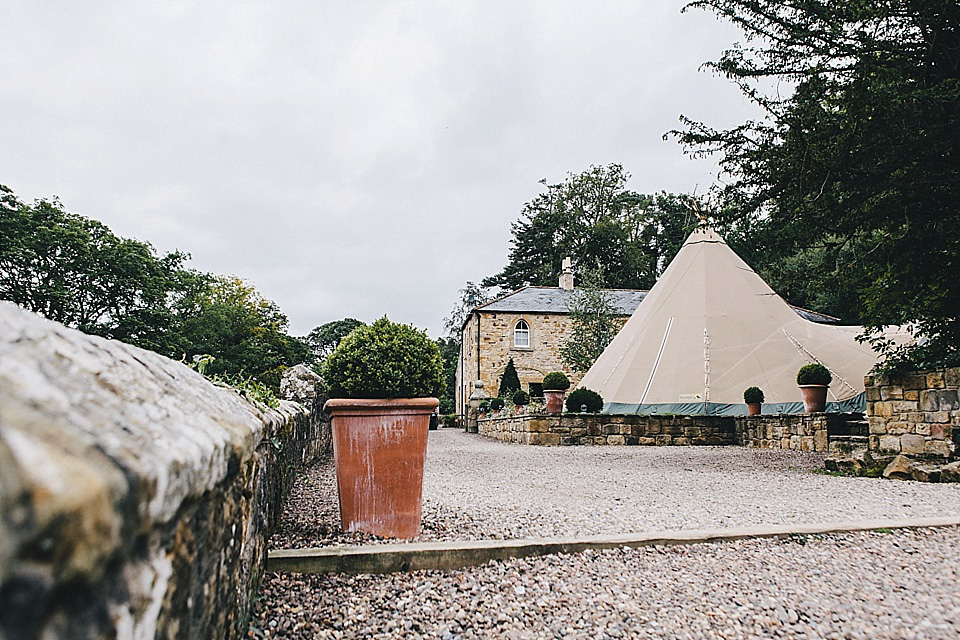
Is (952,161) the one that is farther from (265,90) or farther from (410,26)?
(265,90)

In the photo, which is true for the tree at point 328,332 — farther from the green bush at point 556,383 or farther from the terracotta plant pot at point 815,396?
the terracotta plant pot at point 815,396

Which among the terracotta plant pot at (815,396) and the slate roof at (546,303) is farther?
the slate roof at (546,303)

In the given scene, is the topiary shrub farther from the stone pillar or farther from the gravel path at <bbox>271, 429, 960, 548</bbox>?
the stone pillar

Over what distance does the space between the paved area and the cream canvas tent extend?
6.82 meters

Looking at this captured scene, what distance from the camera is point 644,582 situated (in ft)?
7.72

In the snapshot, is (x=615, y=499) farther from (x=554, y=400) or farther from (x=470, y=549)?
(x=554, y=400)

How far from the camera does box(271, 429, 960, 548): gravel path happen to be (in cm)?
321

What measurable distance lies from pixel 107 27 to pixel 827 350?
41.7 feet

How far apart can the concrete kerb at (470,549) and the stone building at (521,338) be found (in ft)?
59.6

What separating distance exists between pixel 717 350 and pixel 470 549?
999 centimetres

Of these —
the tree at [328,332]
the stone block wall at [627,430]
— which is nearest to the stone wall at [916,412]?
the stone block wall at [627,430]

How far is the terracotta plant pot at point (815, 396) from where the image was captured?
864cm

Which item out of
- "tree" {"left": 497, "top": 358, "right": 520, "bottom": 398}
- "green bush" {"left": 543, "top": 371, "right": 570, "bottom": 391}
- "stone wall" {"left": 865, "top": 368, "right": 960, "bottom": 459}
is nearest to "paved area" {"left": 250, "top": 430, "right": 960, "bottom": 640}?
"stone wall" {"left": 865, "top": 368, "right": 960, "bottom": 459}

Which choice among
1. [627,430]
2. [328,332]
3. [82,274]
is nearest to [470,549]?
[627,430]
